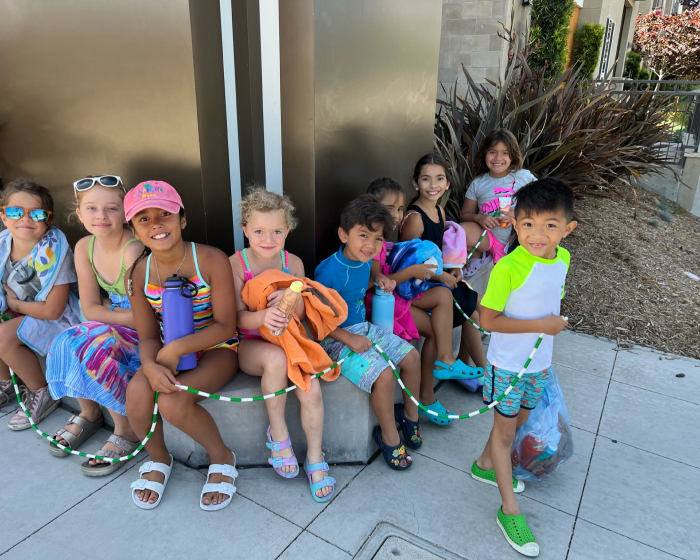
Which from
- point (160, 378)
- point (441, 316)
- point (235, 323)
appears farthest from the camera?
point (441, 316)

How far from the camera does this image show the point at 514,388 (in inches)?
90.8

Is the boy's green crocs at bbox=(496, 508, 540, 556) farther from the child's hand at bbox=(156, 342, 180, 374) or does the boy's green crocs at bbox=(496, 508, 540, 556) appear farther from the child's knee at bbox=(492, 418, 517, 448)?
the child's hand at bbox=(156, 342, 180, 374)

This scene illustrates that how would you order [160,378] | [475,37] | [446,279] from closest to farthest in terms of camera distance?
1. [160,378]
2. [446,279]
3. [475,37]

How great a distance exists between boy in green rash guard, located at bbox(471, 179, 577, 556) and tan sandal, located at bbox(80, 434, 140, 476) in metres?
1.84

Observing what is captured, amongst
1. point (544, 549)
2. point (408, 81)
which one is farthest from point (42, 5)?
point (544, 549)

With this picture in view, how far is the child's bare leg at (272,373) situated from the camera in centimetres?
241

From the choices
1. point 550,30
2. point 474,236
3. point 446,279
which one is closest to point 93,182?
point 446,279

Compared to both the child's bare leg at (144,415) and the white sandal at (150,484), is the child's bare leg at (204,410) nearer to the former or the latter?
the child's bare leg at (144,415)

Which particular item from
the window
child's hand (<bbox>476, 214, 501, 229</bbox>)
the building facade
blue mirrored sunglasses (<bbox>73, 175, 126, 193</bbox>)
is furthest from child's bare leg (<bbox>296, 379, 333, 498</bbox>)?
the window

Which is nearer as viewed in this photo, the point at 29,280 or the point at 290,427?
the point at 290,427

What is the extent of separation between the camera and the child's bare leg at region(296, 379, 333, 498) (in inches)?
97.0

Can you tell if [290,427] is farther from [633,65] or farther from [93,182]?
[633,65]

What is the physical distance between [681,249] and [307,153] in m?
5.49

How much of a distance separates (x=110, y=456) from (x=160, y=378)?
679mm
